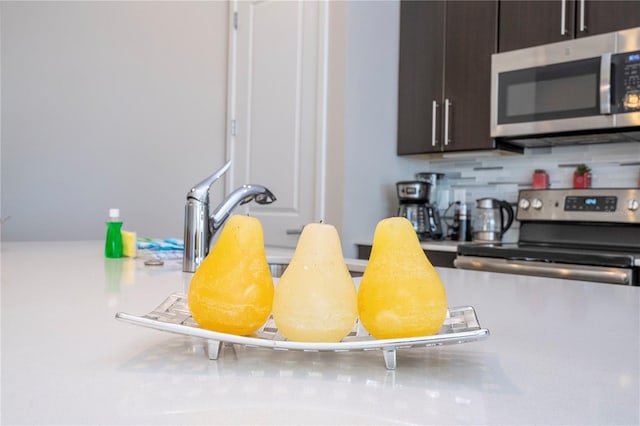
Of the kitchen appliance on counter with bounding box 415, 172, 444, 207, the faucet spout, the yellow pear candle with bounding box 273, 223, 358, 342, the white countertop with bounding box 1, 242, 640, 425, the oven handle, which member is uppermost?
the kitchen appliance on counter with bounding box 415, 172, 444, 207

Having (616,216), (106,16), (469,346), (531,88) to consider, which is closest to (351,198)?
(531,88)

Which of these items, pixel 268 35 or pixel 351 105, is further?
pixel 268 35

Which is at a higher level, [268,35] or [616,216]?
[268,35]

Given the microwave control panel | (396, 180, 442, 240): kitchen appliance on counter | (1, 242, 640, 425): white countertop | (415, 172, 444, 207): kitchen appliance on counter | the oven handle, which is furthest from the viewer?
(415, 172, 444, 207): kitchen appliance on counter

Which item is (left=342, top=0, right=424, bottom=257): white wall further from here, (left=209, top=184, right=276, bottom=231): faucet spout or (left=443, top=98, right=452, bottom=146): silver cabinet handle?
(left=209, top=184, right=276, bottom=231): faucet spout

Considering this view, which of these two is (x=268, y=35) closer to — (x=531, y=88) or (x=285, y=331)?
(x=531, y=88)

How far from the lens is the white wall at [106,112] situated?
271 centimetres

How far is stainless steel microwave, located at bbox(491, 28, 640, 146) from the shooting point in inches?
89.0

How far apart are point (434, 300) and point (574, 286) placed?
0.78m

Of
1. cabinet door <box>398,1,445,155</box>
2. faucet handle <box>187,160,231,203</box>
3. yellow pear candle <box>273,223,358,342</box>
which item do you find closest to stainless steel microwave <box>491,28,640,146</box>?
cabinet door <box>398,1,445,155</box>

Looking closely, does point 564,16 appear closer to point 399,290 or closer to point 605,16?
point 605,16

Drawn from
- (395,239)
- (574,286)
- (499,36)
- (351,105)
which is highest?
(499,36)

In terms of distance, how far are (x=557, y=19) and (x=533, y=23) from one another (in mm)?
112

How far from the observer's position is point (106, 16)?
9.61 ft
